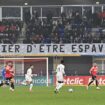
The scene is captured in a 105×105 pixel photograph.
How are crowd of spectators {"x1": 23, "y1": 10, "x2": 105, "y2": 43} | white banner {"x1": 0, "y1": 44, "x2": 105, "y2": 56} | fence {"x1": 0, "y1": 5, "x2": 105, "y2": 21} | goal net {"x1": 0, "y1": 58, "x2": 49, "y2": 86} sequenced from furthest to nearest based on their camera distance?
1. fence {"x1": 0, "y1": 5, "x2": 105, "y2": 21}
2. crowd of spectators {"x1": 23, "y1": 10, "x2": 105, "y2": 43}
3. white banner {"x1": 0, "y1": 44, "x2": 105, "y2": 56}
4. goal net {"x1": 0, "y1": 58, "x2": 49, "y2": 86}

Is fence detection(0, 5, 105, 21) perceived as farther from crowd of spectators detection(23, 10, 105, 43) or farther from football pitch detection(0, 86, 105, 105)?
football pitch detection(0, 86, 105, 105)

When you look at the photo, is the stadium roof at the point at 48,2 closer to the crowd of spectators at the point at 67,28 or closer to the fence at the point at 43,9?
the crowd of spectators at the point at 67,28

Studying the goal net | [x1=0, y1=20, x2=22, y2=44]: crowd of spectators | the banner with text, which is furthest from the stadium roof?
the banner with text

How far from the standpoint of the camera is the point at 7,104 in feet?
75.6

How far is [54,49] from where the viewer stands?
48.3 metres

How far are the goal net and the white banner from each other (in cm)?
108

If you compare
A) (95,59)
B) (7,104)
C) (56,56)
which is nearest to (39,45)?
(56,56)

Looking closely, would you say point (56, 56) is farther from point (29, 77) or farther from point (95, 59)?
point (29, 77)

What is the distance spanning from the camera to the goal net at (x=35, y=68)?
44344 mm

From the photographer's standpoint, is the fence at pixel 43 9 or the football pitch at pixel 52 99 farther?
the fence at pixel 43 9

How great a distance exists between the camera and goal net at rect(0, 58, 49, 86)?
4434 cm

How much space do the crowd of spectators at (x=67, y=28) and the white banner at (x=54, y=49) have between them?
0.97 m

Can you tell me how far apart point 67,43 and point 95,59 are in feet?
10.4

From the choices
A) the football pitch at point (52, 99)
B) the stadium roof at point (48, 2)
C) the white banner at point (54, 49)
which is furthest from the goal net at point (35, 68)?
the football pitch at point (52, 99)
